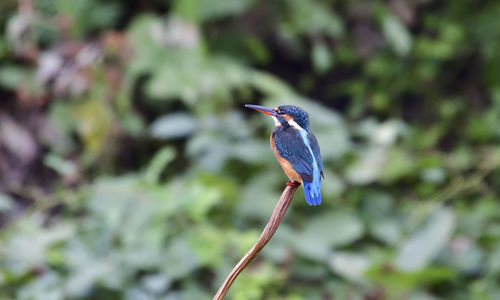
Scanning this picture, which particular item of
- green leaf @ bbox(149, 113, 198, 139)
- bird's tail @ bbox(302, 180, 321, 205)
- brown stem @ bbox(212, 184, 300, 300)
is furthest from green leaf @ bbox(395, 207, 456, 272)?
brown stem @ bbox(212, 184, 300, 300)

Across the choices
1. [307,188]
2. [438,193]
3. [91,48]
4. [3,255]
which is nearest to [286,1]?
[91,48]

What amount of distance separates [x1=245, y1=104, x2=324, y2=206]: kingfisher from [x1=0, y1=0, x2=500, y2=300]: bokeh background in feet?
6.11

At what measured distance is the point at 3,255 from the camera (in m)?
2.49

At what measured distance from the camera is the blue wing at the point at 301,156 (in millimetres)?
557

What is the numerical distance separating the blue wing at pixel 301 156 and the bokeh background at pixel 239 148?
1857 millimetres

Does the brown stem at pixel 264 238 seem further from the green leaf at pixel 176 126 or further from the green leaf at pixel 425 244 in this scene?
the green leaf at pixel 176 126

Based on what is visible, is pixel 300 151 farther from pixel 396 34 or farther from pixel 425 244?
pixel 396 34

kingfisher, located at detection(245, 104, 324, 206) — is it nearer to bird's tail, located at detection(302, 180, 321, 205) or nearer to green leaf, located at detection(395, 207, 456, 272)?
bird's tail, located at detection(302, 180, 321, 205)

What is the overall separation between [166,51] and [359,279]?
75.0 inches

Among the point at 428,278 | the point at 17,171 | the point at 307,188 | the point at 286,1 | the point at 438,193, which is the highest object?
the point at 286,1

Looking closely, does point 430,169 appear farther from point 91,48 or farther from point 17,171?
point 17,171

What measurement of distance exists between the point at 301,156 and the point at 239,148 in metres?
2.65

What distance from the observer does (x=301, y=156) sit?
22.2 inches

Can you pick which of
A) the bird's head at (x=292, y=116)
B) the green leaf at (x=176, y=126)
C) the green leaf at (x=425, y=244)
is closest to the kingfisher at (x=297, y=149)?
the bird's head at (x=292, y=116)
